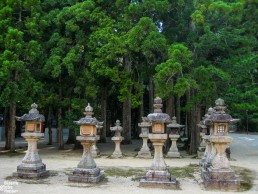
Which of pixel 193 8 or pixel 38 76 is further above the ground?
pixel 193 8

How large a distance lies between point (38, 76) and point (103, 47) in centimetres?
432

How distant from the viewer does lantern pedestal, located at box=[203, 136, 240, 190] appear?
10047 millimetres

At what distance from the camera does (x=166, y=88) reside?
1608cm

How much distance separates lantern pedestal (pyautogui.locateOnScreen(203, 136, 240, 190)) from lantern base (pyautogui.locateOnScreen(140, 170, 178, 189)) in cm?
107

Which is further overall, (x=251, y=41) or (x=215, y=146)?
(x=251, y=41)

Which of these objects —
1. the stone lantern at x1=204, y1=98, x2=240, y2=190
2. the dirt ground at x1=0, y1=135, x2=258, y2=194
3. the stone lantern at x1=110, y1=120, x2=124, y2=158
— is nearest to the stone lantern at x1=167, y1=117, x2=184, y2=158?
the stone lantern at x1=110, y1=120, x2=124, y2=158

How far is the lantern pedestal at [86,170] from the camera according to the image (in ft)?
34.7

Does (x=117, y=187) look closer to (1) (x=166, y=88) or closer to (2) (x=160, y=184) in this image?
(2) (x=160, y=184)

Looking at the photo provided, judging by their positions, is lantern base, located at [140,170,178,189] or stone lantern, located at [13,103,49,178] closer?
lantern base, located at [140,170,178,189]

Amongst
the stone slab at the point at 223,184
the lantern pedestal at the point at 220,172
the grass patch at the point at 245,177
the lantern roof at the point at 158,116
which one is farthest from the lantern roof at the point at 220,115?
the grass patch at the point at 245,177

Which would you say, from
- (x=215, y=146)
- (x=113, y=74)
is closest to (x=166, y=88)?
(x=113, y=74)

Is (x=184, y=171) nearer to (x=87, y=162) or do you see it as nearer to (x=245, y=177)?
(x=245, y=177)

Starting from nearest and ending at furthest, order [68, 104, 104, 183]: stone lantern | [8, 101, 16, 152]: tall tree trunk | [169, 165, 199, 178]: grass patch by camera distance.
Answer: [68, 104, 104, 183]: stone lantern → [169, 165, 199, 178]: grass patch → [8, 101, 16, 152]: tall tree trunk

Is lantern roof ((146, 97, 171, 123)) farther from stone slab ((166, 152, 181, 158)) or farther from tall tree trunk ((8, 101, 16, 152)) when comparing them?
tall tree trunk ((8, 101, 16, 152))
